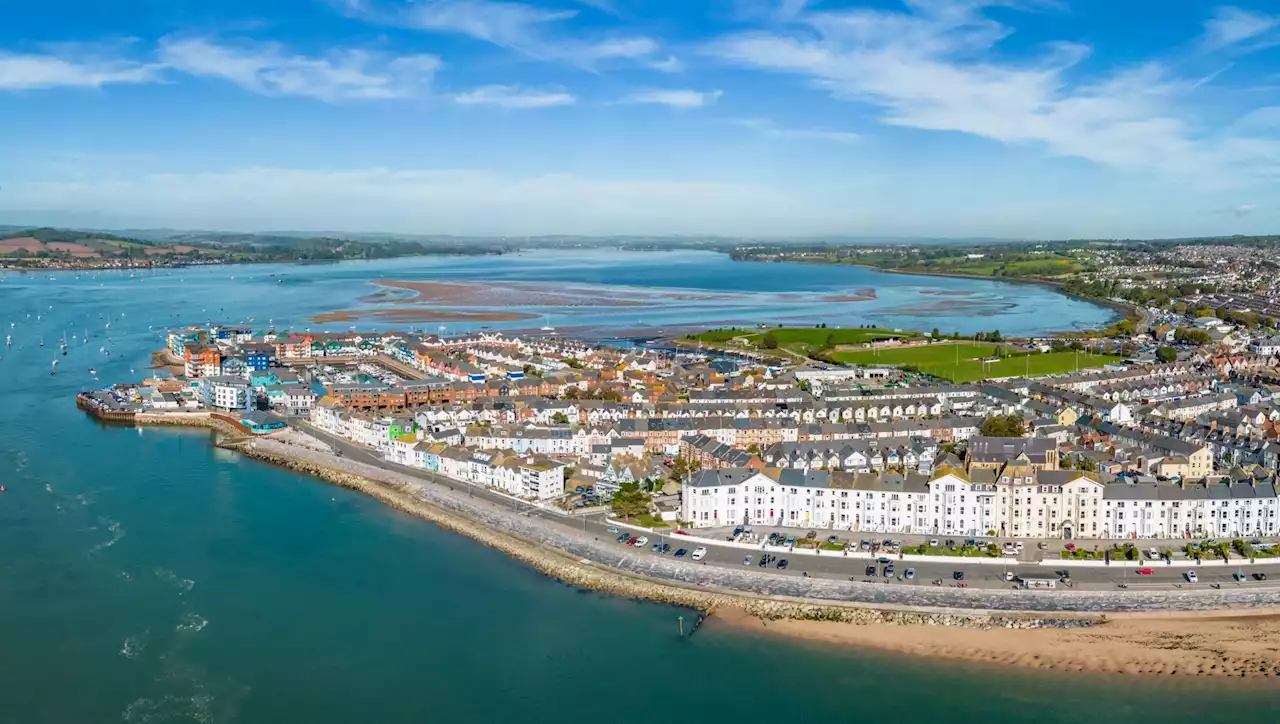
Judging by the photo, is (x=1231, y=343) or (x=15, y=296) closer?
(x=1231, y=343)

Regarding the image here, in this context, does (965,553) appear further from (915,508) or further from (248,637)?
(248,637)

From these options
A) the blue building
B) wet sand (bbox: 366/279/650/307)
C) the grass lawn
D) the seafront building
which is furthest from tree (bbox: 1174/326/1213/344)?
the blue building

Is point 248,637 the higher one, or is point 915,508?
point 915,508

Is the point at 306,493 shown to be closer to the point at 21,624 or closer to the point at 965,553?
the point at 21,624

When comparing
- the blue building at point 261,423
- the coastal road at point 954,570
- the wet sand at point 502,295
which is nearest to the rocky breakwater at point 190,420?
the blue building at point 261,423

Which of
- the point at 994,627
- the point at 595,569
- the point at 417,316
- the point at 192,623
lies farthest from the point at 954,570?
the point at 417,316

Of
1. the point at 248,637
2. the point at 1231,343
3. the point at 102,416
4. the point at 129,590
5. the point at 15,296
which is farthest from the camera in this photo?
the point at 15,296

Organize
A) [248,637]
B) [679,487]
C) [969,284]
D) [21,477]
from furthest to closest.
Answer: [969,284]
[21,477]
[679,487]
[248,637]

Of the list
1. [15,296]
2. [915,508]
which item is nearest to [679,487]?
[915,508]
